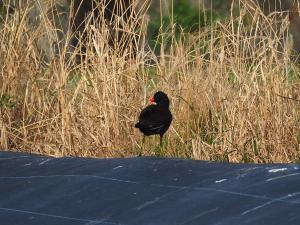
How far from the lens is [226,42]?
772cm

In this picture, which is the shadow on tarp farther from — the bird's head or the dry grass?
the dry grass

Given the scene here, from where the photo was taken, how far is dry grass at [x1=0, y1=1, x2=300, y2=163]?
7.09m

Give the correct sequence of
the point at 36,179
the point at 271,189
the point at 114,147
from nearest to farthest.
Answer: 1. the point at 271,189
2. the point at 36,179
3. the point at 114,147

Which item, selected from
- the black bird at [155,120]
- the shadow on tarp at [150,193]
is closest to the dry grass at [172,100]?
the black bird at [155,120]

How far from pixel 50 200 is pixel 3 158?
1034 mm

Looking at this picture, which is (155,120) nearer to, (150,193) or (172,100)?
(172,100)

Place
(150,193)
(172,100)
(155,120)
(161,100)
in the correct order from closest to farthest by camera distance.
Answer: (150,193)
(155,120)
(161,100)
(172,100)

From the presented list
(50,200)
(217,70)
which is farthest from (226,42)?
(50,200)

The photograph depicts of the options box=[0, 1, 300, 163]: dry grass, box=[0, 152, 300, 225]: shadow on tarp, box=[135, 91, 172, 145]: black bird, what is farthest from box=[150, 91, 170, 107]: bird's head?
box=[0, 152, 300, 225]: shadow on tarp

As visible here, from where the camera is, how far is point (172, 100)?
784 cm

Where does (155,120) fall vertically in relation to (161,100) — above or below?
below

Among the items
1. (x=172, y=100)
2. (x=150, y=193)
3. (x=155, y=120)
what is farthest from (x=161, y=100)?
(x=150, y=193)

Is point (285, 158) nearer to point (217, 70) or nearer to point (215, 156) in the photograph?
point (215, 156)

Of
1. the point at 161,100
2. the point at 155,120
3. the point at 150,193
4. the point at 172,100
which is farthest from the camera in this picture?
the point at 172,100
